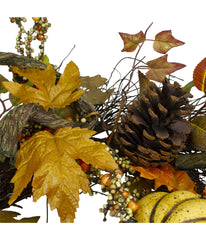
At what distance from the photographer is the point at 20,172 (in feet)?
2.05

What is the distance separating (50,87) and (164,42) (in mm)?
261

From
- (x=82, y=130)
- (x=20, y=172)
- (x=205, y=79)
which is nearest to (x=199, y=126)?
(x=205, y=79)

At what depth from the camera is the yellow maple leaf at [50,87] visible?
0.65 metres

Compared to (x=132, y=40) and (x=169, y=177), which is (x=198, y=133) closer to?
(x=169, y=177)

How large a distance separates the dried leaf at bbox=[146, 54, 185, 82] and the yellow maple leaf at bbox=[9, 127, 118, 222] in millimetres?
208

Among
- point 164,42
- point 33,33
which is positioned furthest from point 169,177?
point 33,33

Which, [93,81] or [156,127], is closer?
[156,127]

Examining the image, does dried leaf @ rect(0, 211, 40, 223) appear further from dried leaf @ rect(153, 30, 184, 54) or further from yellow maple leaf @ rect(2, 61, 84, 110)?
dried leaf @ rect(153, 30, 184, 54)

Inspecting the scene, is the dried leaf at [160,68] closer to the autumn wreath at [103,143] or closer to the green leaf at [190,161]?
the autumn wreath at [103,143]

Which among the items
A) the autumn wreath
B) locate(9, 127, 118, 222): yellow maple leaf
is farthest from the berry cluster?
locate(9, 127, 118, 222): yellow maple leaf

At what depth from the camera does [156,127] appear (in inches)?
26.6

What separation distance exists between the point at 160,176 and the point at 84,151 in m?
0.16

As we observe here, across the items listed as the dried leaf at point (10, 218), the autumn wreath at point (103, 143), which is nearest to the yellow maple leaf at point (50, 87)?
the autumn wreath at point (103, 143)

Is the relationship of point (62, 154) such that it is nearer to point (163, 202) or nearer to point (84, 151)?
point (84, 151)
